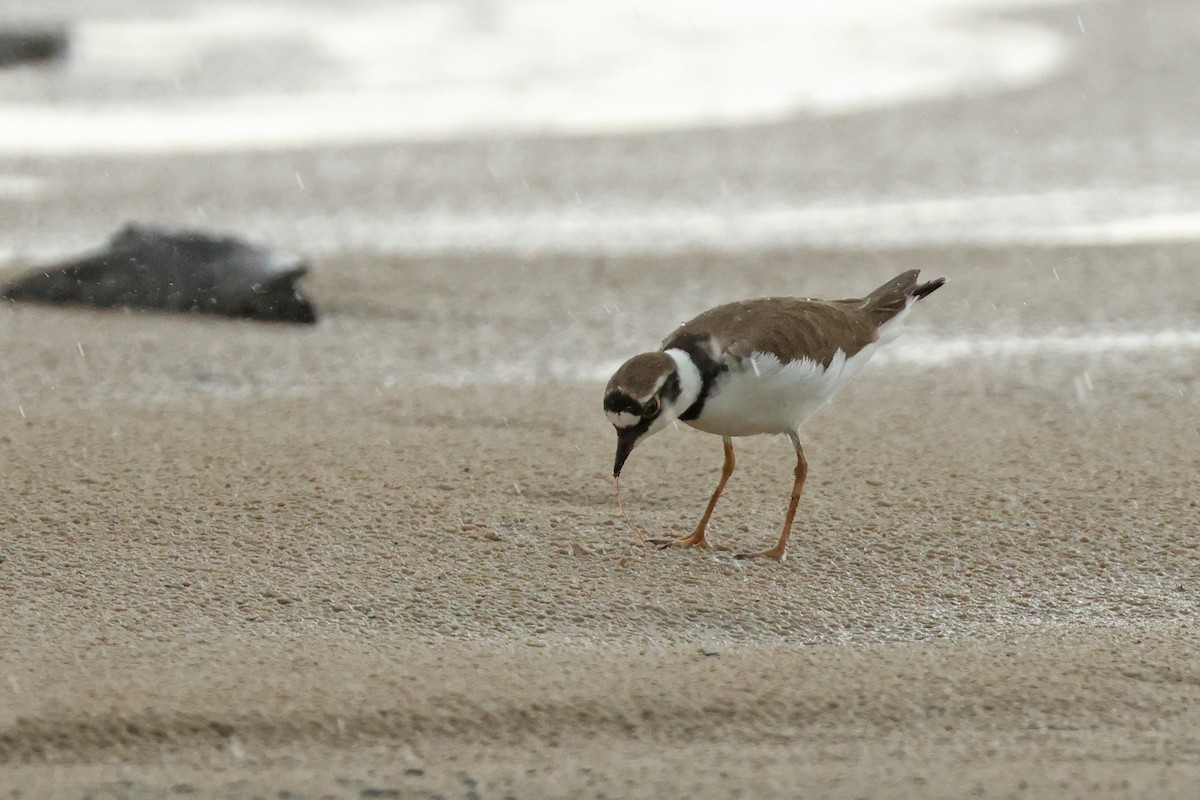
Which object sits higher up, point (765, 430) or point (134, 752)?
point (765, 430)

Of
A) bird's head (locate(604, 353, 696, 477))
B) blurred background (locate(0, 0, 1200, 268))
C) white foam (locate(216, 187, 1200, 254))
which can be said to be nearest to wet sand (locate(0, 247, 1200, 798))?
bird's head (locate(604, 353, 696, 477))

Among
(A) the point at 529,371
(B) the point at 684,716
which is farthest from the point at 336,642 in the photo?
(A) the point at 529,371

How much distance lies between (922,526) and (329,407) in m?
2.20

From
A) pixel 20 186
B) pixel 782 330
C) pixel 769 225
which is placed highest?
pixel 20 186

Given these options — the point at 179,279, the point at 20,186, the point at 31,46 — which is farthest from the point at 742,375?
the point at 31,46

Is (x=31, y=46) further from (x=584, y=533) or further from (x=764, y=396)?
(x=764, y=396)

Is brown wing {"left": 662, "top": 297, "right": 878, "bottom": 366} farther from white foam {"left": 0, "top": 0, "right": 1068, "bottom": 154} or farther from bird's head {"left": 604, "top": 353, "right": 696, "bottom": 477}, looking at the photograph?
white foam {"left": 0, "top": 0, "right": 1068, "bottom": 154}

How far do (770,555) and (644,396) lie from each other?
2.42ft

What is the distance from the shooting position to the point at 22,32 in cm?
1342

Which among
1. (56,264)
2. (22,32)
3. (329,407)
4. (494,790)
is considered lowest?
(494,790)

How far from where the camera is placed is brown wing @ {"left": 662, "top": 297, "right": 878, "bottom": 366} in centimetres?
384

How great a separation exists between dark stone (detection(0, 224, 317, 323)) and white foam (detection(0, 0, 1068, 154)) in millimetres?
3318

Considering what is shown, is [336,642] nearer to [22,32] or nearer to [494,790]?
[494,790]

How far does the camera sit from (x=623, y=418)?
365cm
